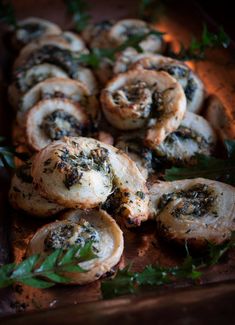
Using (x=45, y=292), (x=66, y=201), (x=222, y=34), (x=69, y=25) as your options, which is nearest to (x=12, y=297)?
(x=45, y=292)

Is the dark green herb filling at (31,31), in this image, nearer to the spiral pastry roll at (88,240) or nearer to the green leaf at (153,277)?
the spiral pastry roll at (88,240)

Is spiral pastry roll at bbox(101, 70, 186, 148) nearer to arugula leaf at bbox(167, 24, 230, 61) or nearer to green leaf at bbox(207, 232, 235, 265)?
arugula leaf at bbox(167, 24, 230, 61)

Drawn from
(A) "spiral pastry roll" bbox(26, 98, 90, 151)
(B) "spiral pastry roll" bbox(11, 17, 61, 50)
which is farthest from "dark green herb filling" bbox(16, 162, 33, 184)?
(B) "spiral pastry roll" bbox(11, 17, 61, 50)

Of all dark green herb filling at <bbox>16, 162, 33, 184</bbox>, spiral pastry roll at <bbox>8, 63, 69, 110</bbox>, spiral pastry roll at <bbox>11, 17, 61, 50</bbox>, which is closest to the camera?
dark green herb filling at <bbox>16, 162, 33, 184</bbox>

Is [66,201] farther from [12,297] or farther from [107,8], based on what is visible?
[107,8]

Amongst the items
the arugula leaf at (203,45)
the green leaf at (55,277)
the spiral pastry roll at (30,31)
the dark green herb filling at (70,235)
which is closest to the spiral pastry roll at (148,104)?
the arugula leaf at (203,45)

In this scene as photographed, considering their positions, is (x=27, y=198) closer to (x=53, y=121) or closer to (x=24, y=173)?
(x=24, y=173)
